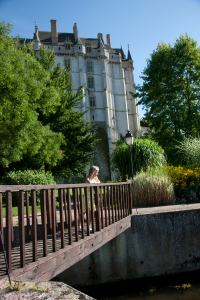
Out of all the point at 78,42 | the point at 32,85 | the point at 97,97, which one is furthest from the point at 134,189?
the point at 78,42

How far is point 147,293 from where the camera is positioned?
5.44m

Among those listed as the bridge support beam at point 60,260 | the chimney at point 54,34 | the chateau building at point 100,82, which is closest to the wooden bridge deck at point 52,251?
the bridge support beam at point 60,260

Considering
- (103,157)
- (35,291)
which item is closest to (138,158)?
(35,291)

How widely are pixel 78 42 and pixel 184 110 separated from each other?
28388 mm

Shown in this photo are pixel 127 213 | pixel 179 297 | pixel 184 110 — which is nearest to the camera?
pixel 179 297

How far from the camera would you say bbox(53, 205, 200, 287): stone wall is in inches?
233

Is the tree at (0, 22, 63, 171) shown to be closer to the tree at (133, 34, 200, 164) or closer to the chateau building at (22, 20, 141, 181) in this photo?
the tree at (133, 34, 200, 164)

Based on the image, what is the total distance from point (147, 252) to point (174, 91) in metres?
19.2

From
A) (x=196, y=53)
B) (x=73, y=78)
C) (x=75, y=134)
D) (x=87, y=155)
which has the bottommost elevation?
(x=87, y=155)

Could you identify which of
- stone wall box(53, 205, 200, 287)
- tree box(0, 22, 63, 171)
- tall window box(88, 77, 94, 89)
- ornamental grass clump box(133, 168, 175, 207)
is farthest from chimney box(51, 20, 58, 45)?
stone wall box(53, 205, 200, 287)

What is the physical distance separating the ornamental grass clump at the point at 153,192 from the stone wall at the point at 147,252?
2.16m

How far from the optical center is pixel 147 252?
611 centimetres

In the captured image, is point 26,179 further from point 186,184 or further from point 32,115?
point 186,184

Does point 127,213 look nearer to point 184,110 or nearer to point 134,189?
point 134,189
